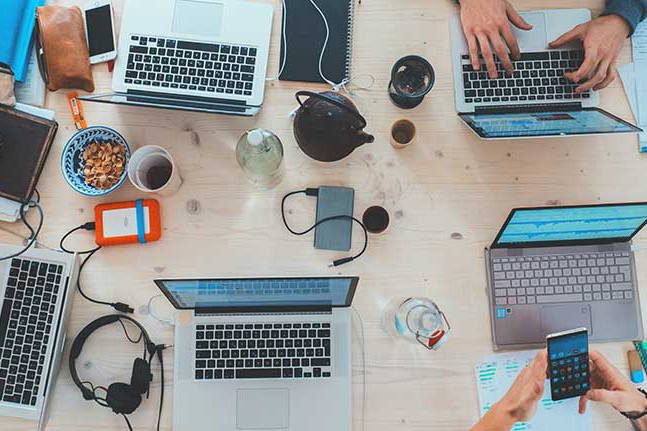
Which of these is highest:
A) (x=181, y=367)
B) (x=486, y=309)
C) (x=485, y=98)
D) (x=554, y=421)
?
(x=485, y=98)

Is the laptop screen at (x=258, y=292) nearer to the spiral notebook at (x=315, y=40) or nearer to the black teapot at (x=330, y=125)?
the black teapot at (x=330, y=125)

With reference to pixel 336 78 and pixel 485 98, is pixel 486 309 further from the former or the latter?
pixel 336 78

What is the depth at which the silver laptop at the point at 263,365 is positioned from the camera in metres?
0.98

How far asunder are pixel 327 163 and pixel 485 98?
0.38 m

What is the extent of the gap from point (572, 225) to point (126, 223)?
0.93m

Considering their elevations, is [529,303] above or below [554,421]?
above

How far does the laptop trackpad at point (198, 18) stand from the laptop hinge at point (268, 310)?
0.60m

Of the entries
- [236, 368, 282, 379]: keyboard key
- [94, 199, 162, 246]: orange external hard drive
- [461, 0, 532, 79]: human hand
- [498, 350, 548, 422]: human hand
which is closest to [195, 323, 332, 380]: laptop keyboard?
[236, 368, 282, 379]: keyboard key

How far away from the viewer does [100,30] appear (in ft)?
3.52

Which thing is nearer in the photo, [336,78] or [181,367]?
[181,367]

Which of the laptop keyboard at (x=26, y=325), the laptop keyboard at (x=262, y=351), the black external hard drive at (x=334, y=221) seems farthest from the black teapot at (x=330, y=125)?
the laptop keyboard at (x=26, y=325)

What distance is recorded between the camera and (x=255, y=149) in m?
0.96

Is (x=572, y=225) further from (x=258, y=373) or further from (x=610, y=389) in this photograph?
(x=258, y=373)

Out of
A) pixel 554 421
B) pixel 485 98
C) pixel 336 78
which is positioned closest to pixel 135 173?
pixel 336 78
